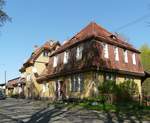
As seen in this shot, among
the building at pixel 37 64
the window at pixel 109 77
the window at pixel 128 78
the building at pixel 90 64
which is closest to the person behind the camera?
the building at pixel 90 64

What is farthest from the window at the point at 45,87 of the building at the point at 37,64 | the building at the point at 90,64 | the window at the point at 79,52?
the window at the point at 79,52

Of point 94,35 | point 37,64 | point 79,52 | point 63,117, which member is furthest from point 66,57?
point 63,117

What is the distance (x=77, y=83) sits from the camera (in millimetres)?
36344

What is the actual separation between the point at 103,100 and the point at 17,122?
587 inches

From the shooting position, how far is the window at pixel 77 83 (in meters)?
35.5

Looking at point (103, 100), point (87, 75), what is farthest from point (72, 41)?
point (103, 100)

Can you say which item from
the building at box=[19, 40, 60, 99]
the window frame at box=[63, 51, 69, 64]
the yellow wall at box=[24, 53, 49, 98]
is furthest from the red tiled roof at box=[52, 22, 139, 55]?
the building at box=[19, 40, 60, 99]

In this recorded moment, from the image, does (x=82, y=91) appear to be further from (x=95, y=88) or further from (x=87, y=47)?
(x=87, y=47)

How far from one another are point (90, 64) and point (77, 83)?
3697 millimetres

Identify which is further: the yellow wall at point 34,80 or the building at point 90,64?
the yellow wall at point 34,80

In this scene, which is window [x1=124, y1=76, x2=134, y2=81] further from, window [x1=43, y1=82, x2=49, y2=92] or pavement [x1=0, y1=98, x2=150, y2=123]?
pavement [x1=0, y1=98, x2=150, y2=123]

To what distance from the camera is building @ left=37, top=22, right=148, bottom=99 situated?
34188 mm

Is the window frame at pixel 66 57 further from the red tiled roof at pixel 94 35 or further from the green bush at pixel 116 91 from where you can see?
the green bush at pixel 116 91

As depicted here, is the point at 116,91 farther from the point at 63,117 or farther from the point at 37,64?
the point at 37,64
